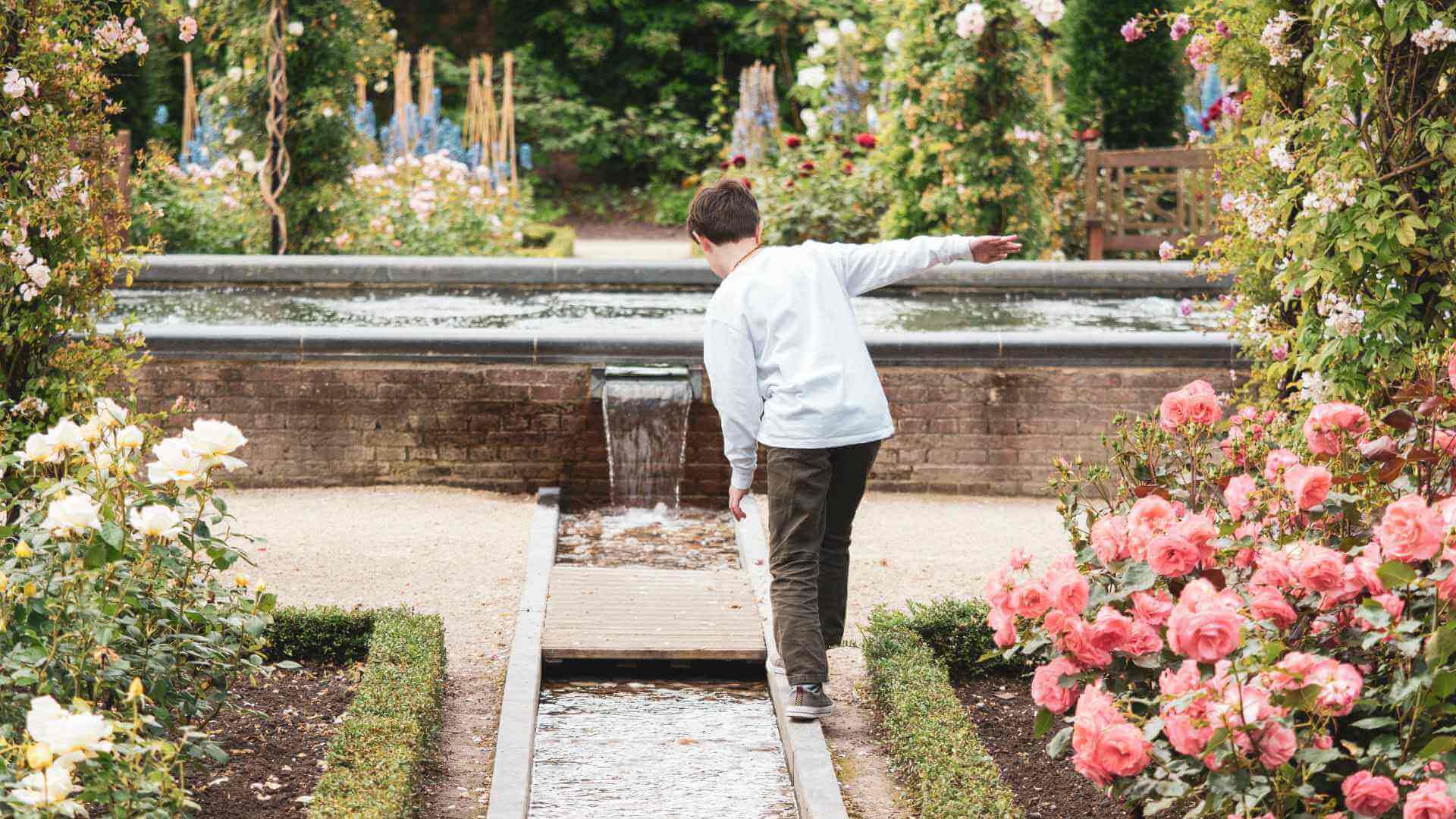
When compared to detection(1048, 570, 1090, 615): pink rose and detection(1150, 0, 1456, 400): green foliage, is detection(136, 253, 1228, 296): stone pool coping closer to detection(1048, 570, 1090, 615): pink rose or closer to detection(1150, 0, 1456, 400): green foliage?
detection(1150, 0, 1456, 400): green foliage

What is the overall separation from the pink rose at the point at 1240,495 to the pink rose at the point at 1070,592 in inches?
18.2

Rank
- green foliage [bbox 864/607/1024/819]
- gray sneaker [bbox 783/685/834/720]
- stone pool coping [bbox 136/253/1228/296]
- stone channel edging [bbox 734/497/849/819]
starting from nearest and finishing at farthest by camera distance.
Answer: green foliage [bbox 864/607/1024/819]
stone channel edging [bbox 734/497/849/819]
gray sneaker [bbox 783/685/834/720]
stone pool coping [bbox 136/253/1228/296]

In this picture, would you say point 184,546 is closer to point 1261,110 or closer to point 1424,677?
point 1424,677

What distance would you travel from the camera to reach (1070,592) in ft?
10.0

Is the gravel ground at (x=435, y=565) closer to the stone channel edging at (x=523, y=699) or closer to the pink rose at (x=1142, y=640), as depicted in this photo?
the stone channel edging at (x=523, y=699)

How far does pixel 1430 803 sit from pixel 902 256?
78.5 inches

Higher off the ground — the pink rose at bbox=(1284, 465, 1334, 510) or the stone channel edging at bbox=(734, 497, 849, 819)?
the pink rose at bbox=(1284, 465, 1334, 510)

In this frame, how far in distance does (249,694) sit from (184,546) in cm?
77

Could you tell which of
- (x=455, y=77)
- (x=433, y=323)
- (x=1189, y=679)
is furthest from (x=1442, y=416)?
(x=455, y=77)

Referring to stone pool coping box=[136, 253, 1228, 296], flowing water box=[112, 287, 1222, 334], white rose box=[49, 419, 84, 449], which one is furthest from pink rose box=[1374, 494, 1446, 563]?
stone pool coping box=[136, 253, 1228, 296]

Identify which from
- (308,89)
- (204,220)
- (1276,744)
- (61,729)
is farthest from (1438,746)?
(204,220)

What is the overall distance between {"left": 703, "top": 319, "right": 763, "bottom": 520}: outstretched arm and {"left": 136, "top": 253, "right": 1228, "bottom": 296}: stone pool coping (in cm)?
565

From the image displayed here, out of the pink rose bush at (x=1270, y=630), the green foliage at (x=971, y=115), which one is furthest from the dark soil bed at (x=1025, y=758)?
the green foliage at (x=971, y=115)

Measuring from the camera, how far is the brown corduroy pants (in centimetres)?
399
